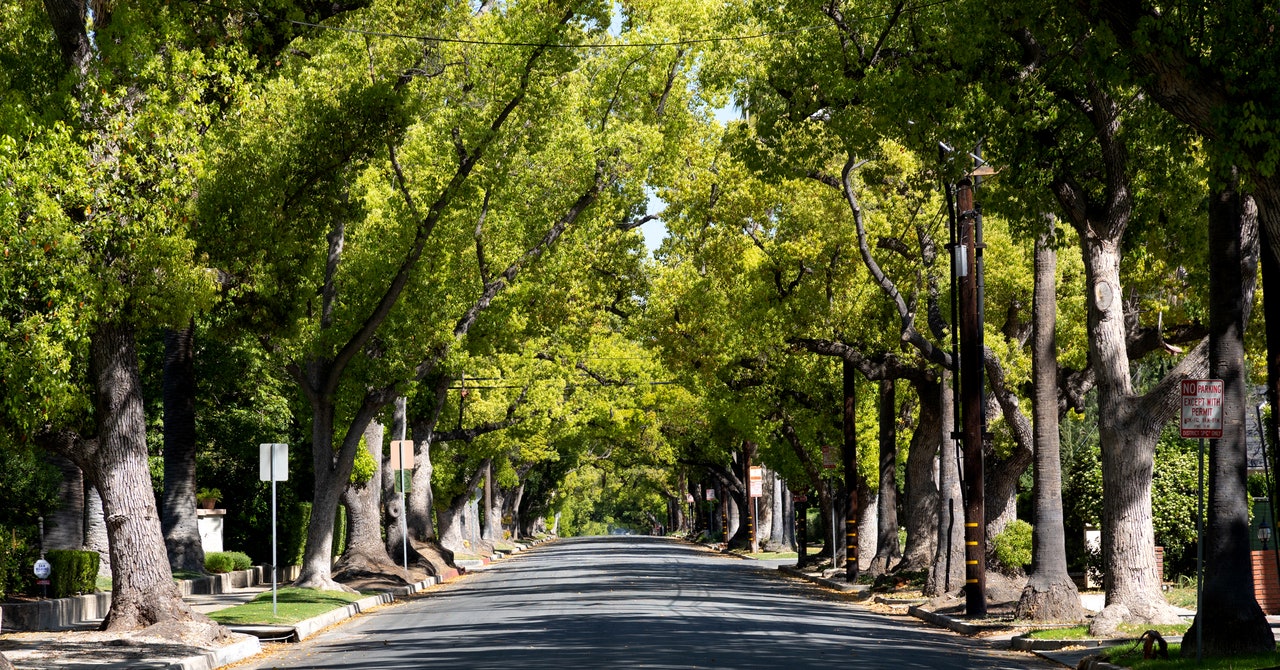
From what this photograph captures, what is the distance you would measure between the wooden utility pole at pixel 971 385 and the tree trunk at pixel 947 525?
1186mm

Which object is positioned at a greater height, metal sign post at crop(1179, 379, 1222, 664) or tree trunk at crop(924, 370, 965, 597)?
metal sign post at crop(1179, 379, 1222, 664)

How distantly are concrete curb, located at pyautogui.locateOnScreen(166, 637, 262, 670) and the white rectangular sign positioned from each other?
3.35 metres

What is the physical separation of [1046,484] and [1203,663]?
839cm

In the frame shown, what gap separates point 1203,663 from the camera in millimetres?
14773

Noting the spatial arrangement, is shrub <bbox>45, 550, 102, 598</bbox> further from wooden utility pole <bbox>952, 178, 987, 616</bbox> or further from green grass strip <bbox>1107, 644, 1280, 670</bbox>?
green grass strip <bbox>1107, 644, 1280, 670</bbox>

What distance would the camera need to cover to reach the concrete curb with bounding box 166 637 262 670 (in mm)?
17445

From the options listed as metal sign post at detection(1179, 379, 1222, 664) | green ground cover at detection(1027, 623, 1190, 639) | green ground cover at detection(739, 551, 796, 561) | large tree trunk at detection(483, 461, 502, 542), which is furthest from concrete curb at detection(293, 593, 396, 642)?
large tree trunk at detection(483, 461, 502, 542)

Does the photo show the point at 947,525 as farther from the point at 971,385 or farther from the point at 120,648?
the point at 120,648

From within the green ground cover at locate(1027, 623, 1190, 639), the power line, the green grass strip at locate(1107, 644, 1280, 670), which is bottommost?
the green ground cover at locate(1027, 623, 1190, 639)

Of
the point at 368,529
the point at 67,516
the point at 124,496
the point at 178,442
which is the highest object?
the point at 178,442

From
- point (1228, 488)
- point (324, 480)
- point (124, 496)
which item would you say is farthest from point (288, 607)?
point (1228, 488)

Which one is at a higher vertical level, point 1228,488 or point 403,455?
point 403,455

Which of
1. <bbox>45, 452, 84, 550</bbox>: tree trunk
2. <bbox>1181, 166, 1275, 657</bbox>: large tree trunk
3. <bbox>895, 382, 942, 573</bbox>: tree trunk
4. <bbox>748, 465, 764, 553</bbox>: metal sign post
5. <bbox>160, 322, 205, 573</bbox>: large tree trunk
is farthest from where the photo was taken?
<bbox>748, 465, 764, 553</bbox>: metal sign post

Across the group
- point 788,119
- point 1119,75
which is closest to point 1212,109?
point 1119,75
